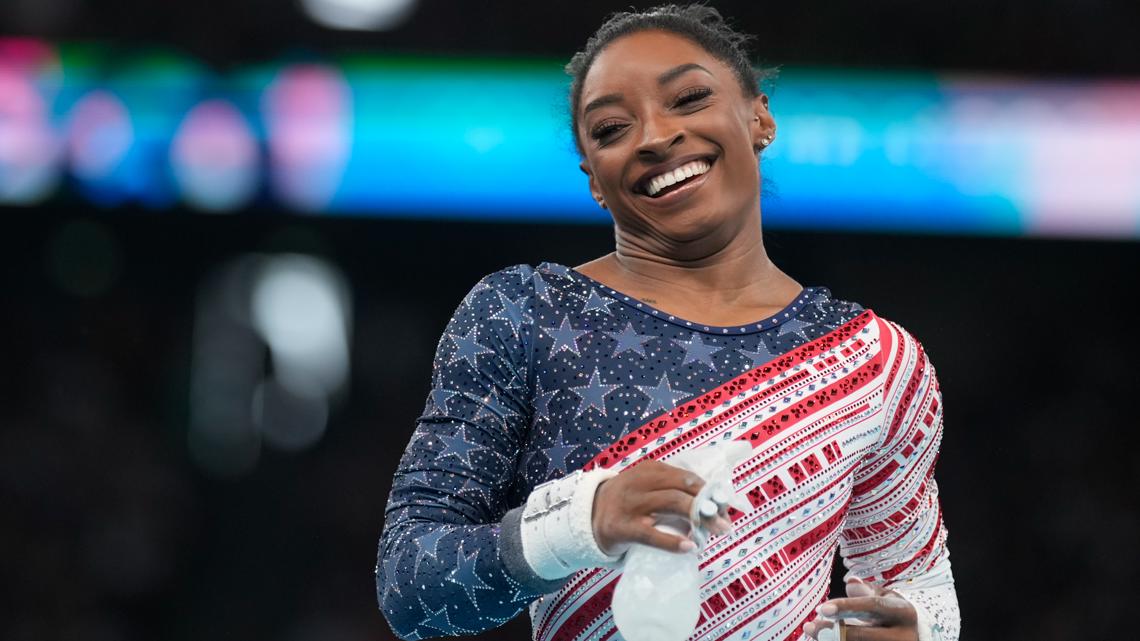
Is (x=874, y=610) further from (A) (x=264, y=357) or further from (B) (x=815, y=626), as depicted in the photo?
(A) (x=264, y=357)

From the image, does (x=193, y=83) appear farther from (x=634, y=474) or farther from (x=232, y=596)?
(x=634, y=474)

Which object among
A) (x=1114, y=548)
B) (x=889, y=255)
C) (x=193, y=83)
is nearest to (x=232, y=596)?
(x=193, y=83)

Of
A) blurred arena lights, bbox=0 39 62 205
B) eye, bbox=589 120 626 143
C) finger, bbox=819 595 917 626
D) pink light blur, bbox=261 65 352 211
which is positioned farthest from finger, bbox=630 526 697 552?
blurred arena lights, bbox=0 39 62 205

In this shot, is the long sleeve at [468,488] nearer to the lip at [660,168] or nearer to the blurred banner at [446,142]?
the lip at [660,168]

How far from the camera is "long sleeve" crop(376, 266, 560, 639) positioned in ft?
3.84

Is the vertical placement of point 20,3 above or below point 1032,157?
above

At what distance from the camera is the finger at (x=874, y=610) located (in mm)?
1220

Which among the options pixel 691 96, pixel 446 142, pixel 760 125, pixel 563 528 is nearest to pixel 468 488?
pixel 563 528

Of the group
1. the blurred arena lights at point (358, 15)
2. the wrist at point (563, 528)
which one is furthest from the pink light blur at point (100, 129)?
the wrist at point (563, 528)

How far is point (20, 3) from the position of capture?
334 cm

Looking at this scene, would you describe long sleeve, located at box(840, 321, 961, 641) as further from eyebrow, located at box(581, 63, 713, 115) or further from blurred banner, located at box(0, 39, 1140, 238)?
blurred banner, located at box(0, 39, 1140, 238)

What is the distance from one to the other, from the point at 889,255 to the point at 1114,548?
1064mm

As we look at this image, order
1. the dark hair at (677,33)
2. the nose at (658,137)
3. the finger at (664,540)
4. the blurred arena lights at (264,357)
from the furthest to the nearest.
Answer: the blurred arena lights at (264,357), the dark hair at (677,33), the nose at (658,137), the finger at (664,540)

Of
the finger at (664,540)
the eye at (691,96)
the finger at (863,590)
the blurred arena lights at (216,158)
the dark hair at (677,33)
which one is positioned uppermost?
the blurred arena lights at (216,158)
